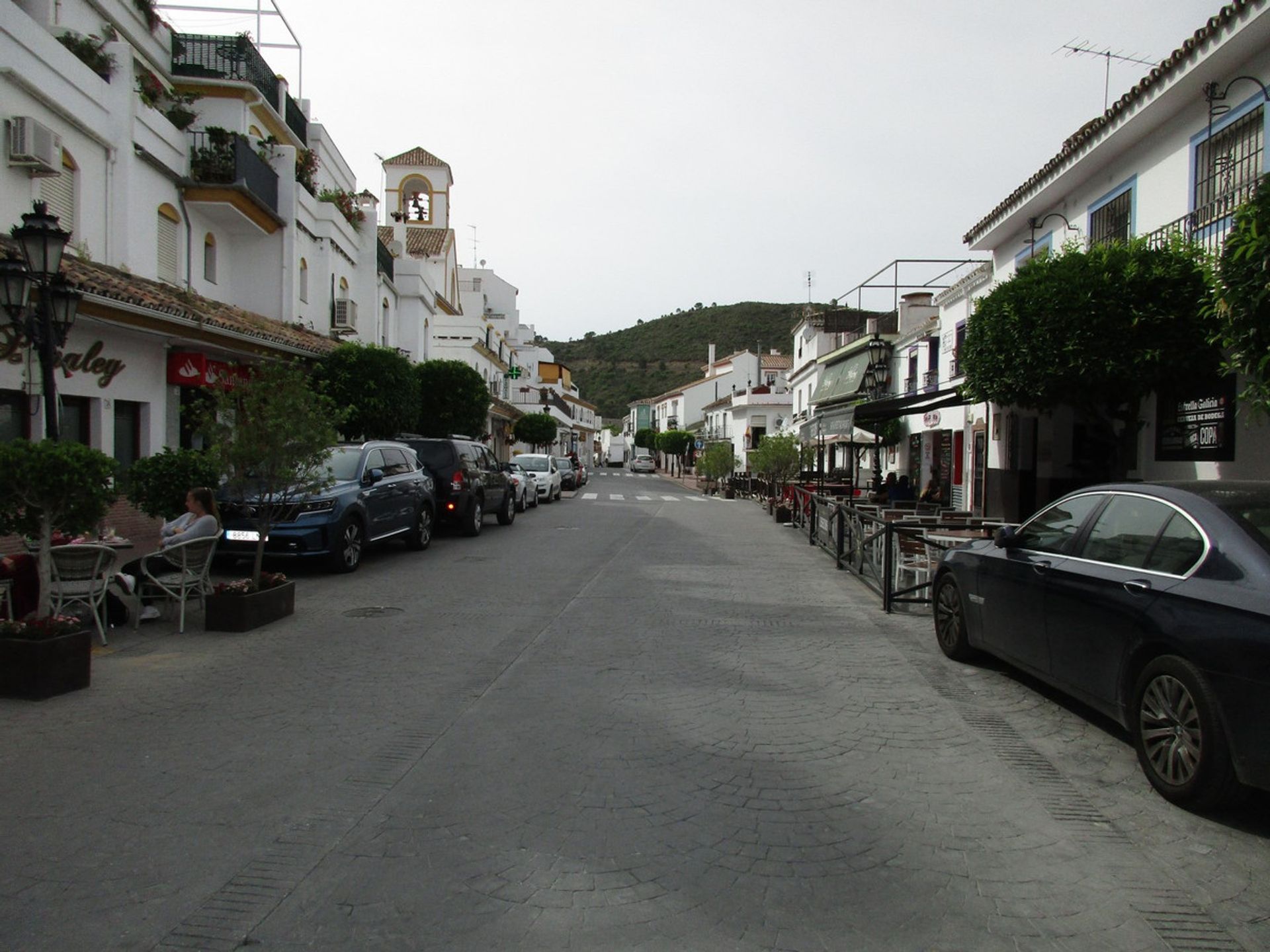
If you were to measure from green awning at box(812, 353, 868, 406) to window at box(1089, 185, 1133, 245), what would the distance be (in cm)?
1425

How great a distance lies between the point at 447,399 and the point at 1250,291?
22756 mm

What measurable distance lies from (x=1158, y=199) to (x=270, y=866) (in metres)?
13.3

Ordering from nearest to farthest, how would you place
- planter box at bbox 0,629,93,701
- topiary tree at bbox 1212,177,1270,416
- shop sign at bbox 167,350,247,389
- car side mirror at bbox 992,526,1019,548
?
1. planter box at bbox 0,629,93,701
2. car side mirror at bbox 992,526,1019,548
3. topiary tree at bbox 1212,177,1270,416
4. shop sign at bbox 167,350,247,389

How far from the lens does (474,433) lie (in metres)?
29.4

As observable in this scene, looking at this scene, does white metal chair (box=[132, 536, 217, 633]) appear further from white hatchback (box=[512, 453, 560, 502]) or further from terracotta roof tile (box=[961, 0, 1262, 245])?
white hatchback (box=[512, 453, 560, 502])

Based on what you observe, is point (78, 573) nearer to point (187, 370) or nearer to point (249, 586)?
point (249, 586)

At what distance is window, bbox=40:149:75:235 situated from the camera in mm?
12898

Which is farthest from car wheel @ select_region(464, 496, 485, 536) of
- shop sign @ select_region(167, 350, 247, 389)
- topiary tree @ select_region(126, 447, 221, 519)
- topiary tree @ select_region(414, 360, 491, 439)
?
topiary tree @ select_region(414, 360, 491, 439)

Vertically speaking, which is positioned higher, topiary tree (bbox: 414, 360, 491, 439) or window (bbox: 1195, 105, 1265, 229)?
window (bbox: 1195, 105, 1265, 229)

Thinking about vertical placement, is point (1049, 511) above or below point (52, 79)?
below

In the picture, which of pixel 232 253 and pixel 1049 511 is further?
pixel 232 253

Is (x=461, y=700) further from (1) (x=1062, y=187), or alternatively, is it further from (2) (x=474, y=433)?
(2) (x=474, y=433)

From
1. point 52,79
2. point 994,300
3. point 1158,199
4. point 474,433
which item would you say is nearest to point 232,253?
point 52,79

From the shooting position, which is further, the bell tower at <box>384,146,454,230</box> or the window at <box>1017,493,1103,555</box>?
the bell tower at <box>384,146,454,230</box>
